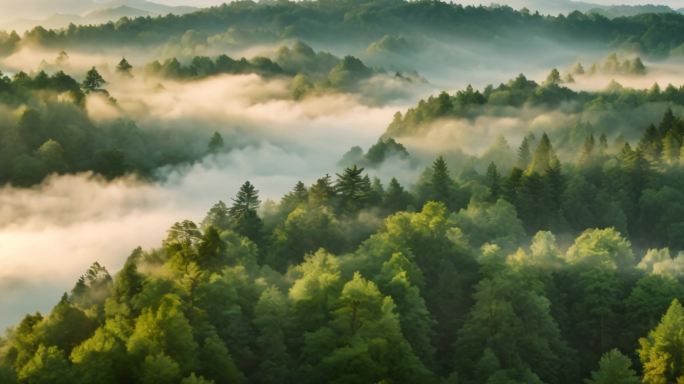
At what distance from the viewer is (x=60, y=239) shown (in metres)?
160

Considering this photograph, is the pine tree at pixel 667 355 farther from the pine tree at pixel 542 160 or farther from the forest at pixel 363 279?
the pine tree at pixel 542 160

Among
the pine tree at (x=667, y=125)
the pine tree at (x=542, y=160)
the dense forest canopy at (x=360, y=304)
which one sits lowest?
the dense forest canopy at (x=360, y=304)

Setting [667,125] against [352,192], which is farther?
[667,125]

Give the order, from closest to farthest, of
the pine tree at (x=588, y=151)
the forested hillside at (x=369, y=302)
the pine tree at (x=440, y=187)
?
the forested hillside at (x=369, y=302) < the pine tree at (x=440, y=187) < the pine tree at (x=588, y=151)

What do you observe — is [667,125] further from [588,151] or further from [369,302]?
[369,302]

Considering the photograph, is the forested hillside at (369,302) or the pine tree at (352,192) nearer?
the forested hillside at (369,302)

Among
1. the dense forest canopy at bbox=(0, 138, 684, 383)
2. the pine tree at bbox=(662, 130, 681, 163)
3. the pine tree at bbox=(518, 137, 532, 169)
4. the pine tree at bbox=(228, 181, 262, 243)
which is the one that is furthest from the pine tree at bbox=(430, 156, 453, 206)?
the pine tree at bbox=(662, 130, 681, 163)

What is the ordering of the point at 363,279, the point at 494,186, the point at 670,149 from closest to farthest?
1. the point at 363,279
2. the point at 494,186
3. the point at 670,149

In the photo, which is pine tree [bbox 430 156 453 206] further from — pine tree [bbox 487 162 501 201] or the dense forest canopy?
pine tree [bbox 487 162 501 201]

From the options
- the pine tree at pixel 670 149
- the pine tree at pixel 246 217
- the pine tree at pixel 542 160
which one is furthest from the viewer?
the pine tree at pixel 670 149

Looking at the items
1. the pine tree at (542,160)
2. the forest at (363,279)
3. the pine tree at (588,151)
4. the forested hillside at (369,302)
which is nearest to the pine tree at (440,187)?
the forest at (363,279)

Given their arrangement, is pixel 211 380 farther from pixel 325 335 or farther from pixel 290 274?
pixel 290 274

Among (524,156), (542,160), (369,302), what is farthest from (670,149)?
(369,302)

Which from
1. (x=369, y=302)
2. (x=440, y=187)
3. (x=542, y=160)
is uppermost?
(x=542, y=160)
